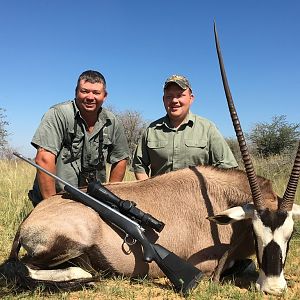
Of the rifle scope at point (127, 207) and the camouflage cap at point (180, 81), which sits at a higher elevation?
the camouflage cap at point (180, 81)

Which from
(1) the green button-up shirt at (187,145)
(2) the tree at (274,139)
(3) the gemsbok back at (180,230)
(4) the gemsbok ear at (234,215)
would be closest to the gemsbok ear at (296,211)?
(3) the gemsbok back at (180,230)

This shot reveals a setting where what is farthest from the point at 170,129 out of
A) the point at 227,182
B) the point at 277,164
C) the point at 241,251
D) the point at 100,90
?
the point at 277,164

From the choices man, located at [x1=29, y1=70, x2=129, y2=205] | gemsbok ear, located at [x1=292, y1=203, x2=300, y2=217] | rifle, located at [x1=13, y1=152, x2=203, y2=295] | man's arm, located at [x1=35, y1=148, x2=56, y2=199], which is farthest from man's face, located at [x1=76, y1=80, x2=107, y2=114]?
gemsbok ear, located at [x1=292, y1=203, x2=300, y2=217]

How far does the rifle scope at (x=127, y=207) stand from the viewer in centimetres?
382

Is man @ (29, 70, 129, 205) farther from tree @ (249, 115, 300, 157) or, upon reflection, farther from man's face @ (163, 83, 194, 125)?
tree @ (249, 115, 300, 157)

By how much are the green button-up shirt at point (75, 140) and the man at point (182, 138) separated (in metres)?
0.48

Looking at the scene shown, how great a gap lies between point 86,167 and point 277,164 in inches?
275

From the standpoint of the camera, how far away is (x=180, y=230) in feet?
13.2

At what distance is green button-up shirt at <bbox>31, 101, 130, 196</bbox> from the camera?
5.21 m

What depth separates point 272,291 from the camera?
3406mm

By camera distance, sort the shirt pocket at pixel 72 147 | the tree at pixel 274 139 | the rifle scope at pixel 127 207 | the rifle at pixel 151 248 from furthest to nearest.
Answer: the tree at pixel 274 139 < the shirt pocket at pixel 72 147 < the rifle scope at pixel 127 207 < the rifle at pixel 151 248

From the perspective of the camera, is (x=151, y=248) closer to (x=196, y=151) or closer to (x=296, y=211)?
(x=296, y=211)

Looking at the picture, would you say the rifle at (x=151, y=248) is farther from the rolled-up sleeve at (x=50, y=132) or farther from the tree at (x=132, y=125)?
the tree at (x=132, y=125)

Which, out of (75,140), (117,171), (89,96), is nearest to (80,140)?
(75,140)
